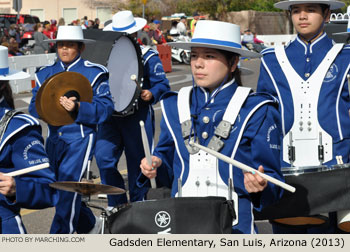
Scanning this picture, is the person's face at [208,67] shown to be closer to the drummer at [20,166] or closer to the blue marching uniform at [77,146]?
the drummer at [20,166]

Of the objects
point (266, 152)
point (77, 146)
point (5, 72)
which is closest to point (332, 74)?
point (266, 152)

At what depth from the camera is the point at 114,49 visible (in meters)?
7.39

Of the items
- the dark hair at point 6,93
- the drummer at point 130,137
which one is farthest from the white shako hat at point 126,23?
the dark hair at point 6,93

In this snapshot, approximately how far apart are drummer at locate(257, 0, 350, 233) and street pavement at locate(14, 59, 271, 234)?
1987 mm

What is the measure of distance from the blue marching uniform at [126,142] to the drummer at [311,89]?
8.45 ft

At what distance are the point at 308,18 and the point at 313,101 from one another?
591 mm

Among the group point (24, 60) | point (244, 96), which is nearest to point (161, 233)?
point (244, 96)

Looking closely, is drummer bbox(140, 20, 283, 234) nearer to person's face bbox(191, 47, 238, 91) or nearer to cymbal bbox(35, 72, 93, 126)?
person's face bbox(191, 47, 238, 91)

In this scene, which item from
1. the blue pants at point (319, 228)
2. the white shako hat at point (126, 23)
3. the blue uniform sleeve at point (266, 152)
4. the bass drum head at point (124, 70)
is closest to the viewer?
the blue uniform sleeve at point (266, 152)

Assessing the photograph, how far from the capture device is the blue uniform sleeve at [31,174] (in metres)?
3.87

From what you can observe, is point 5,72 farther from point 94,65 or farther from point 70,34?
point 70,34

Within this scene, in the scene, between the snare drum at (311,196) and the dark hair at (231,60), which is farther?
the snare drum at (311,196)

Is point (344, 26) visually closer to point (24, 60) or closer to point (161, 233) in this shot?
point (161, 233)

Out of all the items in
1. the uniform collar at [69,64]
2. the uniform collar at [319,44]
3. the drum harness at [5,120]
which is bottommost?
the drum harness at [5,120]
